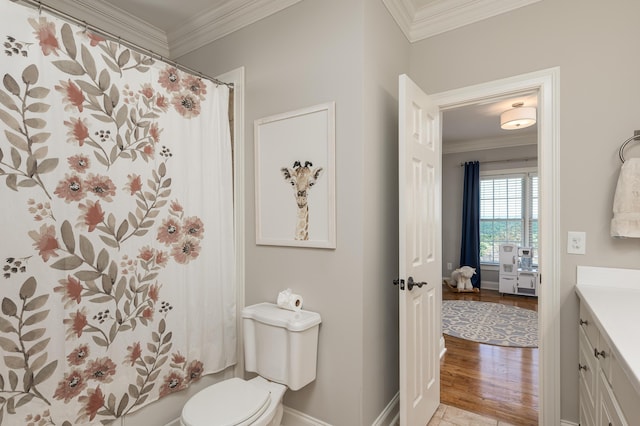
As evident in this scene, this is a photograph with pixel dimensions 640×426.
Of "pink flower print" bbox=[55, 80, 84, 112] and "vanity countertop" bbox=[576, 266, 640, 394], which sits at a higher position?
"pink flower print" bbox=[55, 80, 84, 112]

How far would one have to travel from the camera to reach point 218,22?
7.46 feet

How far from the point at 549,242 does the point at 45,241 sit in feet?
8.28

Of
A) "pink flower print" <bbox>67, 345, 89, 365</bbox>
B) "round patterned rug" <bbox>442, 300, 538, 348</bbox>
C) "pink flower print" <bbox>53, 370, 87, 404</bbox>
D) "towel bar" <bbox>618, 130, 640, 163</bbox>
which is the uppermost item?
"towel bar" <bbox>618, 130, 640, 163</bbox>

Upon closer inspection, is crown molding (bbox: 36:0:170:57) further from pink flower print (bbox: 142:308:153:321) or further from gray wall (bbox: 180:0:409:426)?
pink flower print (bbox: 142:308:153:321)

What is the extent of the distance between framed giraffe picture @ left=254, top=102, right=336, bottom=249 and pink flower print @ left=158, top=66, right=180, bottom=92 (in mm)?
503

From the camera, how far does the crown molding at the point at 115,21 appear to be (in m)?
2.13

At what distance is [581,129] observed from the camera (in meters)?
1.74

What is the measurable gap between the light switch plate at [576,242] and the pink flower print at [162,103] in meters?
2.37

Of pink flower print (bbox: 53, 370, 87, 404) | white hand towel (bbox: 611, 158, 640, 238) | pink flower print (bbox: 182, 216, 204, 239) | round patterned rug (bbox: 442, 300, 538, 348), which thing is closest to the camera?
pink flower print (bbox: 53, 370, 87, 404)

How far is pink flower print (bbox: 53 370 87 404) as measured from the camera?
143 centimetres

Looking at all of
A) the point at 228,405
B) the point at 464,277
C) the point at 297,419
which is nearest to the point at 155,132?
the point at 228,405

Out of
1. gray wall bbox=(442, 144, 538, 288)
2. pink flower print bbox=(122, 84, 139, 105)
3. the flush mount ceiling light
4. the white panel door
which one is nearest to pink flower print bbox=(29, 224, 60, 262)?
pink flower print bbox=(122, 84, 139, 105)

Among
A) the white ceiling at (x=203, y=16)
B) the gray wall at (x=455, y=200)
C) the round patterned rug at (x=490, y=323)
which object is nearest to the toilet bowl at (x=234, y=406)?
the white ceiling at (x=203, y=16)

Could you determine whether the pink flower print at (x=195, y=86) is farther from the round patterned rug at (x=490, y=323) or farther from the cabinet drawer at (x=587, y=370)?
the round patterned rug at (x=490, y=323)
